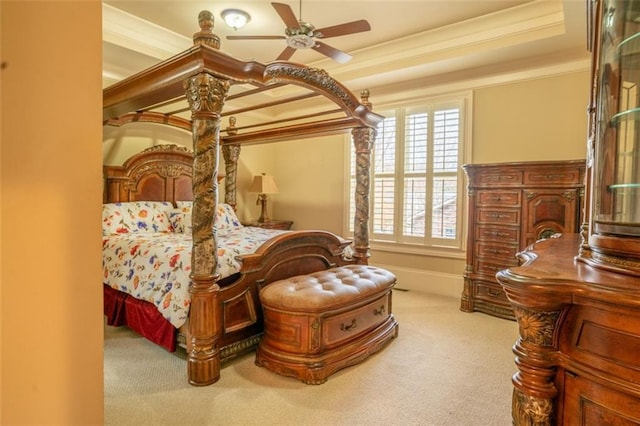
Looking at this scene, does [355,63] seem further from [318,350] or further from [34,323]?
[34,323]

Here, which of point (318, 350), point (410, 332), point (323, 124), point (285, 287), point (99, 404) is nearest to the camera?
point (99, 404)

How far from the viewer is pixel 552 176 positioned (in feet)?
11.3

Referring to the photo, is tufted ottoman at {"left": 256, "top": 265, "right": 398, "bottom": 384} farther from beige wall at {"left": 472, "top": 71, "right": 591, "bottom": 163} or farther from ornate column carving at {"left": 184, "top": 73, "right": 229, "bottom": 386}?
beige wall at {"left": 472, "top": 71, "right": 591, "bottom": 163}

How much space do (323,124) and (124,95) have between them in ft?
6.24

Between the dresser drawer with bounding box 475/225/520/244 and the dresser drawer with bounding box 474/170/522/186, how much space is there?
0.47m

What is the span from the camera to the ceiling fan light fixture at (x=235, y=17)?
352 centimetres

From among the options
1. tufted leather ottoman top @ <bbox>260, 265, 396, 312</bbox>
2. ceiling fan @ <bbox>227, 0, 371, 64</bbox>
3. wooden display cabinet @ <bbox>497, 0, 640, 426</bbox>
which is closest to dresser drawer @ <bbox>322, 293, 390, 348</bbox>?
tufted leather ottoman top @ <bbox>260, 265, 396, 312</bbox>

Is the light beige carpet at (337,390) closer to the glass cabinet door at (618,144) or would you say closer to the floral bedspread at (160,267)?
the floral bedspread at (160,267)

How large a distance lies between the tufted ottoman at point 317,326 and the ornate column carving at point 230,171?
2840 mm

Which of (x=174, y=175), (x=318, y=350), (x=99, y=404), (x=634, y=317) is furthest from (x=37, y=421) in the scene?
(x=174, y=175)

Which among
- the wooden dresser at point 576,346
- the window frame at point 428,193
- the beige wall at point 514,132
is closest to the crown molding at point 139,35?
the beige wall at point 514,132

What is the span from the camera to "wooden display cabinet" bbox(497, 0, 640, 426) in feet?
2.79

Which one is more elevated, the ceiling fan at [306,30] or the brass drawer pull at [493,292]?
the ceiling fan at [306,30]

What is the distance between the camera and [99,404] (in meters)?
0.77
